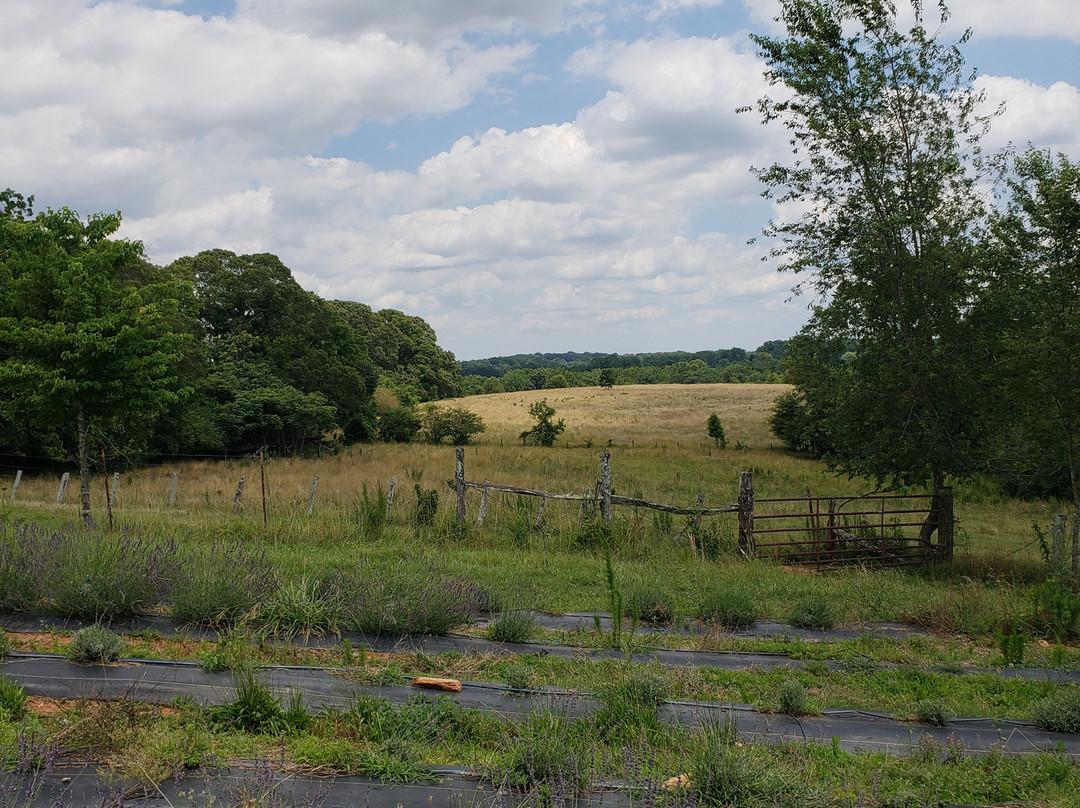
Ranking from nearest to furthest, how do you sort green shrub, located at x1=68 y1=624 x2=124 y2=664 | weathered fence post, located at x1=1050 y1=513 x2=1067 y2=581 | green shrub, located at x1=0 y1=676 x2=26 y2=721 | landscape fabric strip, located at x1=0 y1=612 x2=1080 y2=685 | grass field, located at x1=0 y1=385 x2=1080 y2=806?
grass field, located at x1=0 y1=385 x2=1080 y2=806 → green shrub, located at x1=0 y1=676 x2=26 y2=721 → green shrub, located at x1=68 y1=624 x2=124 y2=664 → landscape fabric strip, located at x1=0 y1=612 x2=1080 y2=685 → weathered fence post, located at x1=1050 y1=513 x2=1067 y2=581

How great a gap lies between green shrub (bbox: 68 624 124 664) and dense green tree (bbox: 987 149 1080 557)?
46.4 ft

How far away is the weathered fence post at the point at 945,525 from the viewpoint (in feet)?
48.8

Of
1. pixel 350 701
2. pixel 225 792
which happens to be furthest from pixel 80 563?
pixel 225 792

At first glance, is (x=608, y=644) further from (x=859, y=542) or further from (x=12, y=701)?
(x=859, y=542)

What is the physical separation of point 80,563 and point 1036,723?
8724mm

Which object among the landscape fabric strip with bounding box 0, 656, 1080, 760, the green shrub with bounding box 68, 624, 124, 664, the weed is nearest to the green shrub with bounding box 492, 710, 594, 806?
the landscape fabric strip with bounding box 0, 656, 1080, 760

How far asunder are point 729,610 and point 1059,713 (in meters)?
3.72

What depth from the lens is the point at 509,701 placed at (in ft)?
18.9

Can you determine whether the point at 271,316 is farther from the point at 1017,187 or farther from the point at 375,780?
the point at 375,780

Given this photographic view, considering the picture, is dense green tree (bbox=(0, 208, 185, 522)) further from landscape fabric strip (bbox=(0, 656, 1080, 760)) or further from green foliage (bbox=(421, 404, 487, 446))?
green foliage (bbox=(421, 404, 487, 446))

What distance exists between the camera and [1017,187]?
46.5 ft

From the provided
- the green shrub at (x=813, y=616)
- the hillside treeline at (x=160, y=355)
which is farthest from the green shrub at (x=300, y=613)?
the hillside treeline at (x=160, y=355)

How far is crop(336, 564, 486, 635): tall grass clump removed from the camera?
735cm

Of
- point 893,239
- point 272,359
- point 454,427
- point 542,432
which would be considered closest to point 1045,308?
point 893,239
